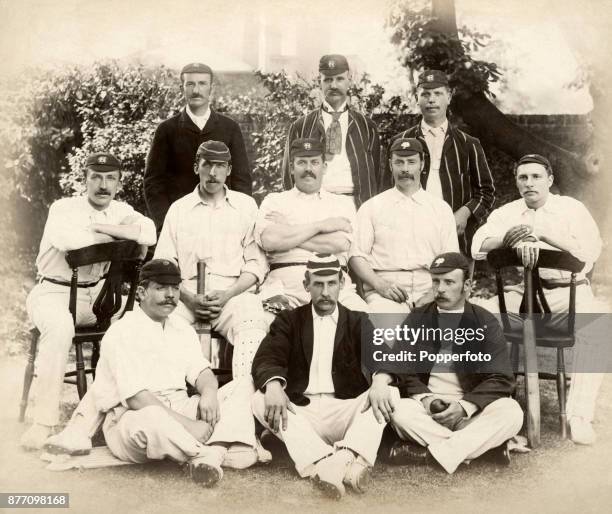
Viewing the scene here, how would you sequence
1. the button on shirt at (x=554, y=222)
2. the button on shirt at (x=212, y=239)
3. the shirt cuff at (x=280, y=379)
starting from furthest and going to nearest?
the button on shirt at (x=554, y=222)
the button on shirt at (x=212, y=239)
the shirt cuff at (x=280, y=379)

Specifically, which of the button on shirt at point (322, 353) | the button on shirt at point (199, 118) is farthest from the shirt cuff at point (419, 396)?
the button on shirt at point (199, 118)

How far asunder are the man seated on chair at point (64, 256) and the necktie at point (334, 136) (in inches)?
50.3

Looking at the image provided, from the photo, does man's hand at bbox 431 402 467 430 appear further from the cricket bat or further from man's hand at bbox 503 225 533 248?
the cricket bat

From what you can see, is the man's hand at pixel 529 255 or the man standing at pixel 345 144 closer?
the man's hand at pixel 529 255

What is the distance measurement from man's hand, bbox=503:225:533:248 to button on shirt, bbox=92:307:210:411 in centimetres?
199

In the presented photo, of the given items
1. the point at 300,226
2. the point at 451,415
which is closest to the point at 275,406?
the point at 451,415

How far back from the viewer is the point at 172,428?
432cm

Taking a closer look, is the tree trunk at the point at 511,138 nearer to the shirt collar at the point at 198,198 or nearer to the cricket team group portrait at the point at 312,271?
the cricket team group portrait at the point at 312,271

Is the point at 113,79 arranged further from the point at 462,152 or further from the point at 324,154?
the point at 462,152

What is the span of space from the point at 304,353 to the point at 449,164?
169 cm

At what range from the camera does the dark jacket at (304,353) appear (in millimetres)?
4527

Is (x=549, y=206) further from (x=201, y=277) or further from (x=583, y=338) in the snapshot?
(x=201, y=277)

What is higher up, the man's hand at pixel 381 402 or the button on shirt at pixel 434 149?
the button on shirt at pixel 434 149

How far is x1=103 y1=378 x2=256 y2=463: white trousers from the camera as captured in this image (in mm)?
4316
